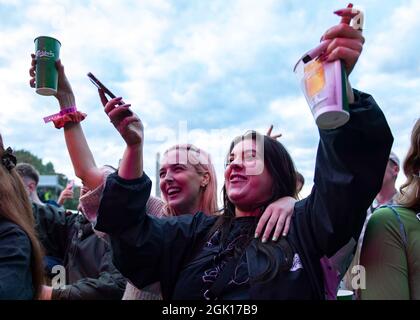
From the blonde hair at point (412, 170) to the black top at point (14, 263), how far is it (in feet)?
5.27

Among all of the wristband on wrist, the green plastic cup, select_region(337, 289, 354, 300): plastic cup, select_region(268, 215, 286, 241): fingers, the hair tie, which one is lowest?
select_region(337, 289, 354, 300): plastic cup

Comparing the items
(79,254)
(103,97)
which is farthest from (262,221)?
(79,254)

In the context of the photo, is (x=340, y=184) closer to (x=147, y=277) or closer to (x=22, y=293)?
(x=147, y=277)

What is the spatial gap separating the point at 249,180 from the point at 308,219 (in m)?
0.36

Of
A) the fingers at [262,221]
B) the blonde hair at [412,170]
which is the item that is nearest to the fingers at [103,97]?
the fingers at [262,221]

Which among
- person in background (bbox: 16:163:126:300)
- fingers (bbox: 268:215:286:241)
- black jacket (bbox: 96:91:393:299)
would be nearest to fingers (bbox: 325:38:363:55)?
black jacket (bbox: 96:91:393:299)

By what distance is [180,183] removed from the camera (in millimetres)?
2680

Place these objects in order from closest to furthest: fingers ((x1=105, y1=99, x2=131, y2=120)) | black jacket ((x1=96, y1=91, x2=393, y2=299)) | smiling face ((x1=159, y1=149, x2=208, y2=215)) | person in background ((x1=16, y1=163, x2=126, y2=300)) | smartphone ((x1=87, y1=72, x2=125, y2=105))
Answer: black jacket ((x1=96, y1=91, x2=393, y2=299)) → fingers ((x1=105, y1=99, x2=131, y2=120)) → smartphone ((x1=87, y1=72, x2=125, y2=105)) → smiling face ((x1=159, y1=149, x2=208, y2=215)) → person in background ((x1=16, y1=163, x2=126, y2=300))

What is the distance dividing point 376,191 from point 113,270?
6.41 feet

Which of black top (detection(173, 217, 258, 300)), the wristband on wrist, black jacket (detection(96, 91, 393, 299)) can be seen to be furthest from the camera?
the wristband on wrist

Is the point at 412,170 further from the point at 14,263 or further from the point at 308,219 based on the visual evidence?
the point at 14,263

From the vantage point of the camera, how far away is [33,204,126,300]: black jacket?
2.85 meters

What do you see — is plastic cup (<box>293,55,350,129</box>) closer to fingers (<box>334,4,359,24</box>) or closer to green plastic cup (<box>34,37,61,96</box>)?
fingers (<box>334,4,359,24</box>)
